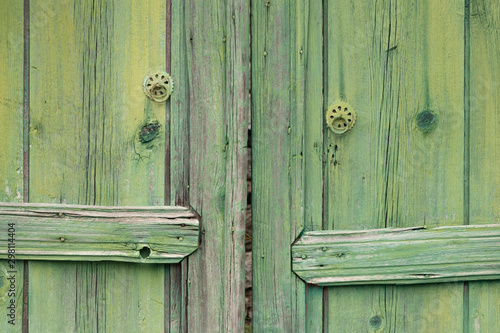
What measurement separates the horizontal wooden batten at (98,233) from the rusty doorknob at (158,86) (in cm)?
31

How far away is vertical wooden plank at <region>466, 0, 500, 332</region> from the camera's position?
120cm

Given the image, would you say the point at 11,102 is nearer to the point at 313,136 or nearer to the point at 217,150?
the point at 217,150

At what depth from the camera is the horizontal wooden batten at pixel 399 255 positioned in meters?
1.18

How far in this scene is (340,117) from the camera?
1.20 m

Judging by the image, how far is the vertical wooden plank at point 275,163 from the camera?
1.19 meters

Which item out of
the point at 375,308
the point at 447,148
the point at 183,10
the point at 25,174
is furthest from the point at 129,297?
the point at 447,148

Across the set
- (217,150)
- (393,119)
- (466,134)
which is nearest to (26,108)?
(217,150)

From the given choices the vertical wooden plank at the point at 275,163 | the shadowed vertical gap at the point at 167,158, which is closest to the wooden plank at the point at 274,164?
the vertical wooden plank at the point at 275,163

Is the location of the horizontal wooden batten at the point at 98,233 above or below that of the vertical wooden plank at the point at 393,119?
below

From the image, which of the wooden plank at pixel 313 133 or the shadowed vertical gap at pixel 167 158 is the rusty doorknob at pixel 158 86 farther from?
the wooden plank at pixel 313 133

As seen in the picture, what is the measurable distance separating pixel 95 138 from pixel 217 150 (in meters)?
0.35

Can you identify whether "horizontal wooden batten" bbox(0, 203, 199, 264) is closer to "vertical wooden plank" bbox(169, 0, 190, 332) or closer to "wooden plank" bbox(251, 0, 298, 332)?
"vertical wooden plank" bbox(169, 0, 190, 332)

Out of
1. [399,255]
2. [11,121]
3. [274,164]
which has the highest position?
[11,121]

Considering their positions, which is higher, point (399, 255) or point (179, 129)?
point (179, 129)
